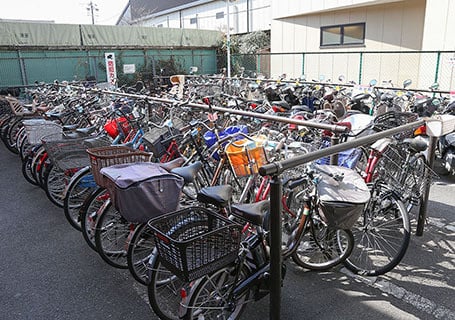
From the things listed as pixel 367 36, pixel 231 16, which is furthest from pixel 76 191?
pixel 231 16

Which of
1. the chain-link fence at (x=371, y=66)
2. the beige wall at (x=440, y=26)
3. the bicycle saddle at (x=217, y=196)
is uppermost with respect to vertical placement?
the beige wall at (x=440, y=26)

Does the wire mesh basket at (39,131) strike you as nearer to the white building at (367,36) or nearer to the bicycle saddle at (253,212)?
the bicycle saddle at (253,212)

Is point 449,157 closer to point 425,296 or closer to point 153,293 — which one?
point 425,296

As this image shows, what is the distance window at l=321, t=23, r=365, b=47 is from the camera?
13.1 metres

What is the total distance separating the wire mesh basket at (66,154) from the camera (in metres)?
3.77

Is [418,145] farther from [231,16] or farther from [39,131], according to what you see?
[231,16]

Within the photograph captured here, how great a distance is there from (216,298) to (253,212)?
56cm

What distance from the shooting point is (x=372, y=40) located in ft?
41.7

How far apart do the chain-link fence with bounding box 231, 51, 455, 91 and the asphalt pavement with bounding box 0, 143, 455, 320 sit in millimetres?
7367

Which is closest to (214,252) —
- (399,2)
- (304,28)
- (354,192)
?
(354,192)

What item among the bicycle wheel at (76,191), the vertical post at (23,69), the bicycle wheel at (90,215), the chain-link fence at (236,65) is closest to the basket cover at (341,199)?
the bicycle wheel at (90,215)

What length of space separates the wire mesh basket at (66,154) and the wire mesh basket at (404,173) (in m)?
2.92

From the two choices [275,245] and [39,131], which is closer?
[275,245]

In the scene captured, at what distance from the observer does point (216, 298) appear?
2205mm
